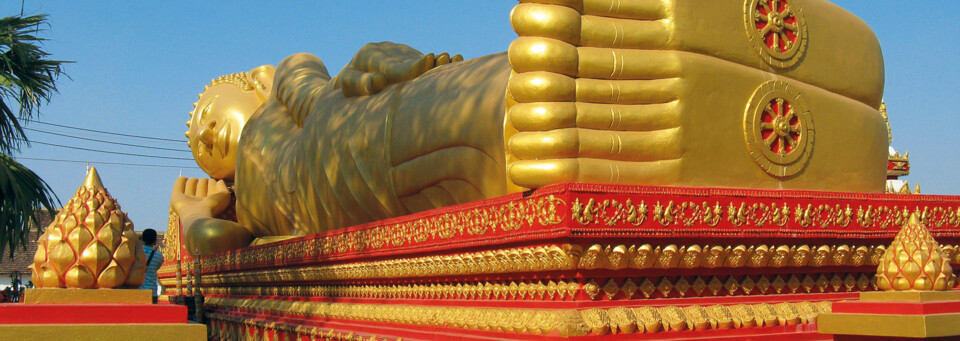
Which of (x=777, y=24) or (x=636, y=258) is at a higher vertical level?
(x=777, y=24)

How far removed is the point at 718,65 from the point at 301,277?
4.39m

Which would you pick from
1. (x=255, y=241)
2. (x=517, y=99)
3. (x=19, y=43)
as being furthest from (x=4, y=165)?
(x=517, y=99)

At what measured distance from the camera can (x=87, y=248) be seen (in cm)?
358

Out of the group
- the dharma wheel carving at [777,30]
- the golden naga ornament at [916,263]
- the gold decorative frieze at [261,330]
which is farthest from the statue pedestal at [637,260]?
the dharma wheel carving at [777,30]

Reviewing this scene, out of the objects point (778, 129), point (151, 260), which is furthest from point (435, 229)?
point (151, 260)

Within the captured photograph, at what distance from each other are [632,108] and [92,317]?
2.93 metres

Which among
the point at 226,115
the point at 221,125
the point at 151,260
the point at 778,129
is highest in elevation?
the point at 226,115

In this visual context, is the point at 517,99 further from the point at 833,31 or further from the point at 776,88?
the point at 833,31

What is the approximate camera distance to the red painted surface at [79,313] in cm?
346

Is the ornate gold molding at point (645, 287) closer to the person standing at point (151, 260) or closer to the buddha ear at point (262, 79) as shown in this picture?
the person standing at point (151, 260)

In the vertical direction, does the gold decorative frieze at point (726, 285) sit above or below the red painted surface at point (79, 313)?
below

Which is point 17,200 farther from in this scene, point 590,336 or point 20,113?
point 590,336

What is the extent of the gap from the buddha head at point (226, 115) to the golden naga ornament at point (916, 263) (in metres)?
9.46

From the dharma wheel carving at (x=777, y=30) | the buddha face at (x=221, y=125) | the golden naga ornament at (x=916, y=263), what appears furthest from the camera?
the buddha face at (x=221, y=125)
